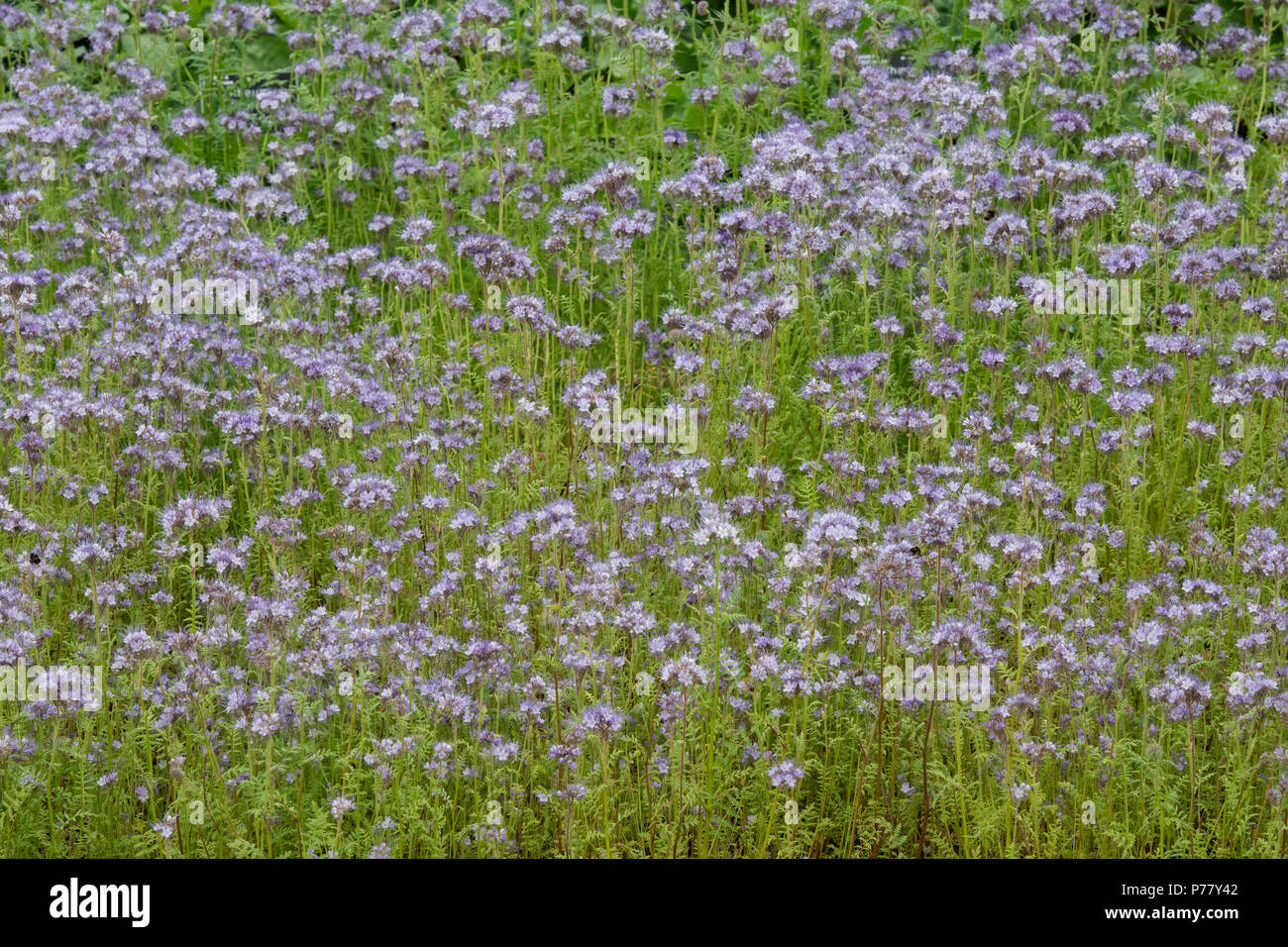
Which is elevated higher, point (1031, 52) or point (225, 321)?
point (1031, 52)

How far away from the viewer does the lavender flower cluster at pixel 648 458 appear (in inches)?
182

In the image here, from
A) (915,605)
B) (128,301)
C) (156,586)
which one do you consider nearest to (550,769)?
(915,605)

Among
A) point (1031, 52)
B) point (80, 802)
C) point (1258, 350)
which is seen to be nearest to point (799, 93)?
point (1031, 52)

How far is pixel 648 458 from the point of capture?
5.73 metres

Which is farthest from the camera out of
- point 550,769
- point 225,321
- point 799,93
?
point 799,93

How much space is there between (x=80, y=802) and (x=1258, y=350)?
488 cm

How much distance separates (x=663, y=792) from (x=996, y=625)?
4.58 feet

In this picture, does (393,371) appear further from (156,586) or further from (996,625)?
(996,625)

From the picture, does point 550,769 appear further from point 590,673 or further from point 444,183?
point 444,183

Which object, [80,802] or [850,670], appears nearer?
[80,802]

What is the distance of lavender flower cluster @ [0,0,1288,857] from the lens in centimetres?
461

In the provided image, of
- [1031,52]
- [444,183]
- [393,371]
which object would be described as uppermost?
[1031,52]

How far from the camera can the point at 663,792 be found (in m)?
4.68

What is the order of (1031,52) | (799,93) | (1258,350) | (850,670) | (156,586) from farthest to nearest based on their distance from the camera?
(799,93), (1031,52), (1258,350), (156,586), (850,670)
